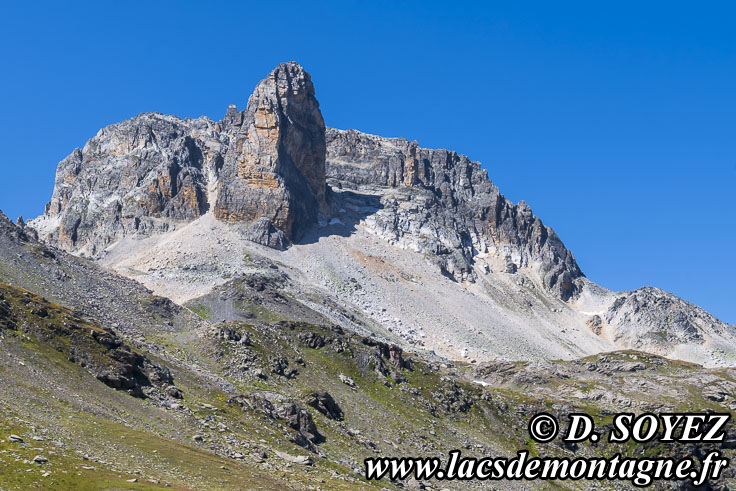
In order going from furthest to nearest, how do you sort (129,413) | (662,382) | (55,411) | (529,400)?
1. (662,382)
2. (529,400)
3. (129,413)
4. (55,411)

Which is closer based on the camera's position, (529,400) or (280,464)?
(280,464)

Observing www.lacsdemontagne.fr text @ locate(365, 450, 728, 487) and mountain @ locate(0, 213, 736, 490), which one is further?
www.lacsdemontagne.fr text @ locate(365, 450, 728, 487)

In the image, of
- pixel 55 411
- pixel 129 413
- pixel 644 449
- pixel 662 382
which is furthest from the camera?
pixel 662 382

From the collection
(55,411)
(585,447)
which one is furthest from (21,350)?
(585,447)

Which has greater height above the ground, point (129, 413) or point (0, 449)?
point (129, 413)

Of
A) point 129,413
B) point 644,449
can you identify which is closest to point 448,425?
point 644,449

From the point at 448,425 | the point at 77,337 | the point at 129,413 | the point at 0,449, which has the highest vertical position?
the point at 448,425

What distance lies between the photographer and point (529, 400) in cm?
13525

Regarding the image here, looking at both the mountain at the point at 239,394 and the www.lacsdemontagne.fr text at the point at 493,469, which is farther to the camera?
the www.lacsdemontagne.fr text at the point at 493,469

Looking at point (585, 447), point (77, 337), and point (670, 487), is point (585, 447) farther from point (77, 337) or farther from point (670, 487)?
point (77, 337)

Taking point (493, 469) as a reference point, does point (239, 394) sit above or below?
below

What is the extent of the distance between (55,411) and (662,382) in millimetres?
123639

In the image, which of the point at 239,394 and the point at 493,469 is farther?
the point at 493,469

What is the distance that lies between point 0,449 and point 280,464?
2767 cm
